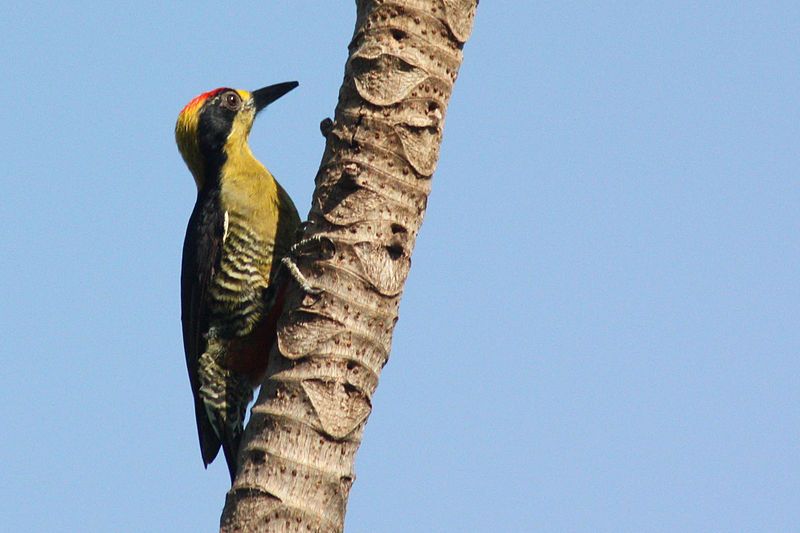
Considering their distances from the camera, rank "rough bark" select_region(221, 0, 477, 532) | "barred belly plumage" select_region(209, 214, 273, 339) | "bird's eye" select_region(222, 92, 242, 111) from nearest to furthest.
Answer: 1. "rough bark" select_region(221, 0, 477, 532)
2. "barred belly plumage" select_region(209, 214, 273, 339)
3. "bird's eye" select_region(222, 92, 242, 111)

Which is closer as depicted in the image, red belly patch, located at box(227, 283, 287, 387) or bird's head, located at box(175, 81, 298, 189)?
red belly patch, located at box(227, 283, 287, 387)

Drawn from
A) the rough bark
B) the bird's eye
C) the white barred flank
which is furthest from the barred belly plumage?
the rough bark

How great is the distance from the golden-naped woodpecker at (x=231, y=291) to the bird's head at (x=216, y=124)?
0.33 meters

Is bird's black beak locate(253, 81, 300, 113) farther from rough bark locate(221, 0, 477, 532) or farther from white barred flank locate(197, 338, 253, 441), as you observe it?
rough bark locate(221, 0, 477, 532)

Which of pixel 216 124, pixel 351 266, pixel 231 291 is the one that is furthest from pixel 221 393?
pixel 351 266

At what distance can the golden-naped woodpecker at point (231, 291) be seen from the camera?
626 cm

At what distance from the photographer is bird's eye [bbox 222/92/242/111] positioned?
728 centimetres

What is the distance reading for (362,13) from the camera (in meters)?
4.62

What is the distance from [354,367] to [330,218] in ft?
2.18

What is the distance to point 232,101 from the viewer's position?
24.0 feet

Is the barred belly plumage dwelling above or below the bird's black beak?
below

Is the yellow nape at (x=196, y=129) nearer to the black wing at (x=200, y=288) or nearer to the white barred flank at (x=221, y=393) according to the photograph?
the black wing at (x=200, y=288)

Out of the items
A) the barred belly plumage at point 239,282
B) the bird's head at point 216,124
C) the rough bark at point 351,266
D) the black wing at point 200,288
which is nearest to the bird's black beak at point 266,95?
the bird's head at point 216,124

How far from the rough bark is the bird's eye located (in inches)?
109
